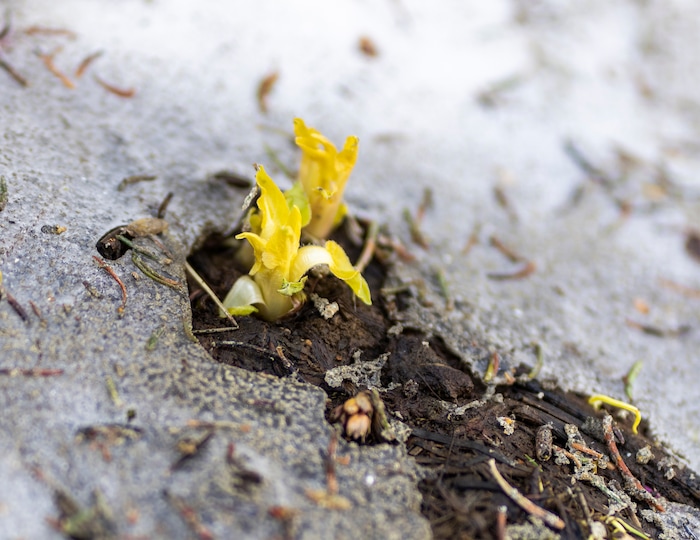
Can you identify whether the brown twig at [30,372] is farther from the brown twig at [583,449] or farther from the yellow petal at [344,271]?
the brown twig at [583,449]

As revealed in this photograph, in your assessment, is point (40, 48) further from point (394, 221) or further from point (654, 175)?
point (654, 175)

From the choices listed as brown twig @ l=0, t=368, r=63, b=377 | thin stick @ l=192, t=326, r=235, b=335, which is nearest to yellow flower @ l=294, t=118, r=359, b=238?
thin stick @ l=192, t=326, r=235, b=335

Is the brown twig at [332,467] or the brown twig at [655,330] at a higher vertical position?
the brown twig at [332,467]

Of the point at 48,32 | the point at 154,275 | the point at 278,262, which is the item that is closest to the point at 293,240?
the point at 278,262

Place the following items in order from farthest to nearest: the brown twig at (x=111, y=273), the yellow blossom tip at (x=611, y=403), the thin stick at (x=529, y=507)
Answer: the yellow blossom tip at (x=611, y=403), the brown twig at (x=111, y=273), the thin stick at (x=529, y=507)

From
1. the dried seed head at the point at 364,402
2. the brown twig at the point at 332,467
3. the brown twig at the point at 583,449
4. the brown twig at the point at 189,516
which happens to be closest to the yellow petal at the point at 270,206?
the dried seed head at the point at 364,402

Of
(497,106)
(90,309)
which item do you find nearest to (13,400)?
(90,309)

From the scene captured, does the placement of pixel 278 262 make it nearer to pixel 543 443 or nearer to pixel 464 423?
pixel 464 423

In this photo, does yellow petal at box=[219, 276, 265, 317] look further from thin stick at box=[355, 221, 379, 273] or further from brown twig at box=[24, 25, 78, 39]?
brown twig at box=[24, 25, 78, 39]
